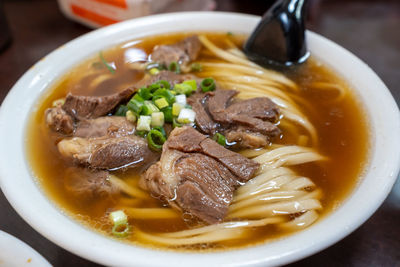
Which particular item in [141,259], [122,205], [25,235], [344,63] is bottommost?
[25,235]

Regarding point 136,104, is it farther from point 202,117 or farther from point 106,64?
point 106,64

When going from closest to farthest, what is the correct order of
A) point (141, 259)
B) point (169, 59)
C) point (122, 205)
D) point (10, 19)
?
1. point (141, 259)
2. point (122, 205)
3. point (169, 59)
4. point (10, 19)

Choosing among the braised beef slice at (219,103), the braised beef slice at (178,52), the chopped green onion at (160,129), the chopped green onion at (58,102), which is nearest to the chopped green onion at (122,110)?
the chopped green onion at (160,129)

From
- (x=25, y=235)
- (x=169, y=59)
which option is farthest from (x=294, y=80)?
(x=25, y=235)

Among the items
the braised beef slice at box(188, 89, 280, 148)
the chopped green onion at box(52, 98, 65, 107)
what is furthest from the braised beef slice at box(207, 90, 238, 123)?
the chopped green onion at box(52, 98, 65, 107)

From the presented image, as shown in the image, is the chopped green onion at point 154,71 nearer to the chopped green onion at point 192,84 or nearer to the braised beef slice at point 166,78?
the braised beef slice at point 166,78

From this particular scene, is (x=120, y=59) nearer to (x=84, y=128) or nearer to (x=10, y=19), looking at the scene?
(x=84, y=128)

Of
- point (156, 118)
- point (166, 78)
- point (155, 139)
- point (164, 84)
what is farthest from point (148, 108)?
point (166, 78)
